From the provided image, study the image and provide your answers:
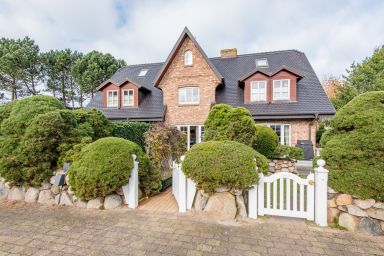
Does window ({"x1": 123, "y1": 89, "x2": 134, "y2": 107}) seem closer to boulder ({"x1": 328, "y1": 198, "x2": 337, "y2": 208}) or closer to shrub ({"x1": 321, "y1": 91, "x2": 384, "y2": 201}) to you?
shrub ({"x1": 321, "y1": 91, "x2": 384, "y2": 201})

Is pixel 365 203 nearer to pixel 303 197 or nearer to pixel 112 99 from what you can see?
pixel 303 197

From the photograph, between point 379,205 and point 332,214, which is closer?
point 379,205

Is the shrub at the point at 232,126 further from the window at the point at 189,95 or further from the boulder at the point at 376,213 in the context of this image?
the window at the point at 189,95

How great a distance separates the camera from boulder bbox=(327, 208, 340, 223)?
13.1 ft

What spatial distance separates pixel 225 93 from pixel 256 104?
6.91 ft

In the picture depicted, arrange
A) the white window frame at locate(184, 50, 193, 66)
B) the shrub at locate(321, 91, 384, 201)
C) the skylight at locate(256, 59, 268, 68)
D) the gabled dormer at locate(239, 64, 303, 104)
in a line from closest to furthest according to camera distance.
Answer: the shrub at locate(321, 91, 384, 201) → the gabled dormer at locate(239, 64, 303, 104) → the white window frame at locate(184, 50, 193, 66) → the skylight at locate(256, 59, 268, 68)

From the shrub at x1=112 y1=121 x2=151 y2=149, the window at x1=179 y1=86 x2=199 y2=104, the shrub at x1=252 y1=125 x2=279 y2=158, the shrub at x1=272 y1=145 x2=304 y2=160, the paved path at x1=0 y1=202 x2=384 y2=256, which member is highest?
the window at x1=179 y1=86 x2=199 y2=104

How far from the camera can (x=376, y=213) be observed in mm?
3674

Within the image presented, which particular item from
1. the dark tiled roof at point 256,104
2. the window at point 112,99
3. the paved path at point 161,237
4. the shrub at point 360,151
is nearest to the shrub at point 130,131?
the dark tiled roof at point 256,104

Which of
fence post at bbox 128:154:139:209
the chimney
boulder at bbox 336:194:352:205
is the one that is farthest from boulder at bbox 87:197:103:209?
the chimney

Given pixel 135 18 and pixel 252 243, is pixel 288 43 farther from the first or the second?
pixel 252 243

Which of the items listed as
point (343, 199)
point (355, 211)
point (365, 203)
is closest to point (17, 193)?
point (343, 199)

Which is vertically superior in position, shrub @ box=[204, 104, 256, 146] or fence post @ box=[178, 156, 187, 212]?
shrub @ box=[204, 104, 256, 146]

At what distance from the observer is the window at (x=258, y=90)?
11750 millimetres
